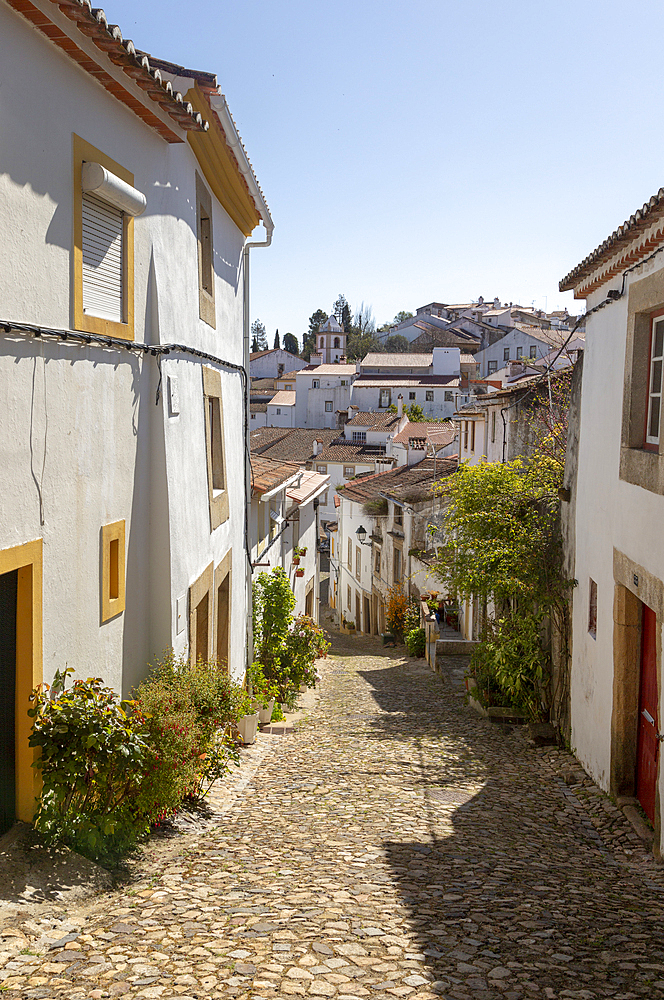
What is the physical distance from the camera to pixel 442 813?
25.0 ft

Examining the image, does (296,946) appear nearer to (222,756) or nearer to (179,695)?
(179,695)

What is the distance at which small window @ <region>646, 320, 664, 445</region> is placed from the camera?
713 centimetres

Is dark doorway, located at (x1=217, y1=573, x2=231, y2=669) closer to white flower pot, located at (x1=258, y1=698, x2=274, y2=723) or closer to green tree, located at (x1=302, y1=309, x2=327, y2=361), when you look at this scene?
white flower pot, located at (x1=258, y1=698, x2=274, y2=723)

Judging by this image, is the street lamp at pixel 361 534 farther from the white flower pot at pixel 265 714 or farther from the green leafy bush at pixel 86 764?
the green leafy bush at pixel 86 764

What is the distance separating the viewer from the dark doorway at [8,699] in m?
4.63

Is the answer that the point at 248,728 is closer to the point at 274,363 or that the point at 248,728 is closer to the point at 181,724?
the point at 181,724

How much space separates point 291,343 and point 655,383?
96330 mm

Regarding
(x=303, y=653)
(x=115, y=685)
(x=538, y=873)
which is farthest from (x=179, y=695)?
(x=303, y=653)

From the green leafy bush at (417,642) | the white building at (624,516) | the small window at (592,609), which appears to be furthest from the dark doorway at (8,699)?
the green leafy bush at (417,642)

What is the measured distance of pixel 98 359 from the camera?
559 cm

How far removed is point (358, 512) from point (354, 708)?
16785 millimetres

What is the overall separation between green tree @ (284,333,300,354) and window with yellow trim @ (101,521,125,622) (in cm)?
9704

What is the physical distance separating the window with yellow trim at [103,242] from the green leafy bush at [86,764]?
7.72ft

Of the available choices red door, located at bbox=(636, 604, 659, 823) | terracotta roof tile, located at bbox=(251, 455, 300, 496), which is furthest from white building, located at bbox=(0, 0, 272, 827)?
red door, located at bbox=(636, 604, 659, 823)
